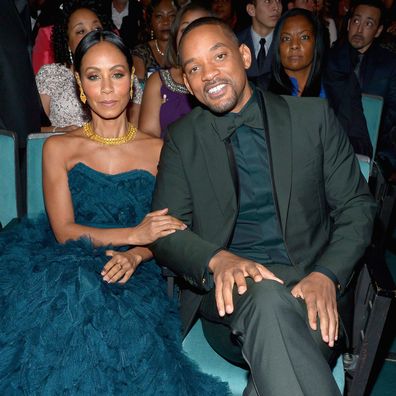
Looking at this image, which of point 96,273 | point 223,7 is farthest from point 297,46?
point 223,7

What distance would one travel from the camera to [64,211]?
6.85 feet

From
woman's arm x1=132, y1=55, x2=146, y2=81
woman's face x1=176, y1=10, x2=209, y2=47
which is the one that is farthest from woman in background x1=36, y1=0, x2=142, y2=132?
Answer: woman's arm x1=132, y1=55, x2=146, y2=81

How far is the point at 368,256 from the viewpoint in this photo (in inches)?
73.2

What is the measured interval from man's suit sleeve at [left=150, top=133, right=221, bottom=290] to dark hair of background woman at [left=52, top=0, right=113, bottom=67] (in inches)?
55.5

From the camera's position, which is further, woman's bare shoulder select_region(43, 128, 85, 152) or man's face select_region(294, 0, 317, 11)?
man's face select_region(294, 0, 317, 11)

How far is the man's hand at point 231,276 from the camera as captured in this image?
1.54 meters

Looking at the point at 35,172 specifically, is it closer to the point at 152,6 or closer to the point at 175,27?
the point at 175,27

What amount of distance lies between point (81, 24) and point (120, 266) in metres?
1.68

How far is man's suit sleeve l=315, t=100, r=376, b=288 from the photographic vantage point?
5.89 ft

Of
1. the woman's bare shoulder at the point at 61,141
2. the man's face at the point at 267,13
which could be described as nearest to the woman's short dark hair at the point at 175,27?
the woman's bare shoulder at the point at 61,141

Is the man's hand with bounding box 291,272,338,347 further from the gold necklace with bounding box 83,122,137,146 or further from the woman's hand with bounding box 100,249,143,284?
the gold necklace with bounding box 83,122,137,146

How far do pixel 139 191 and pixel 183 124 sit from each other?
35 cm

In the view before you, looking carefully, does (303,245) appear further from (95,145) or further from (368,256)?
(95,145)

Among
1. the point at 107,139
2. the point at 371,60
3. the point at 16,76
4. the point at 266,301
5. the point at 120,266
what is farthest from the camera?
the point at 371,60
